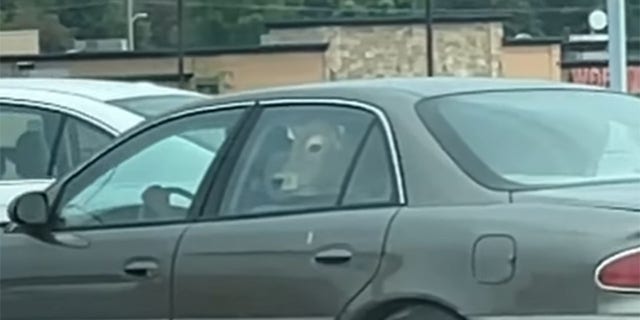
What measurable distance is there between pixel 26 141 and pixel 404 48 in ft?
48.4

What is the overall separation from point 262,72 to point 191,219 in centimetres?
1671

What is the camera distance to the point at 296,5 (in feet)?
78.9

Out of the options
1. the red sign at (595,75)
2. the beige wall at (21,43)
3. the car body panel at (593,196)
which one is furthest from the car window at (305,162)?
the beige wall at (21,43)

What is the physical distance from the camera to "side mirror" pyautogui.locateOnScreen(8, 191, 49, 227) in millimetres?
6941

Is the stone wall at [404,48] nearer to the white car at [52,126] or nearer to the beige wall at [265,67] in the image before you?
the beige wall at [265,67]

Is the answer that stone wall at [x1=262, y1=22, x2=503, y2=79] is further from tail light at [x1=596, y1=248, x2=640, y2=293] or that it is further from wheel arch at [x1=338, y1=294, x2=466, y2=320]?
tail light at [x1=596, y1=248, x2=640, y2=293]

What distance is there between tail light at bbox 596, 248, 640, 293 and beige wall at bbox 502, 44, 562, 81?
1708 cm

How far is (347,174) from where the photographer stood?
6.39m

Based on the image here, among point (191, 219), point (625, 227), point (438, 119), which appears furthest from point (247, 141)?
point (625, 227)

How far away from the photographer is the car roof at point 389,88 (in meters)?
6.52

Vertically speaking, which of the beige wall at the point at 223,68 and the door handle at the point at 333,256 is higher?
the beige wall at the point at 223,68

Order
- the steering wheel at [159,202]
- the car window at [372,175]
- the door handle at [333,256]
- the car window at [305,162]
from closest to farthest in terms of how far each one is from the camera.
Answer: the door handle at [333,256] < the car window at [372,175] < the car window at [305,162] < the steering wheel at [159,202]

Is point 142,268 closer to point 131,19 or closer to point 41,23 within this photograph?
point 131,19

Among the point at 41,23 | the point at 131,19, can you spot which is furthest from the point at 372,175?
the point at 41,23
